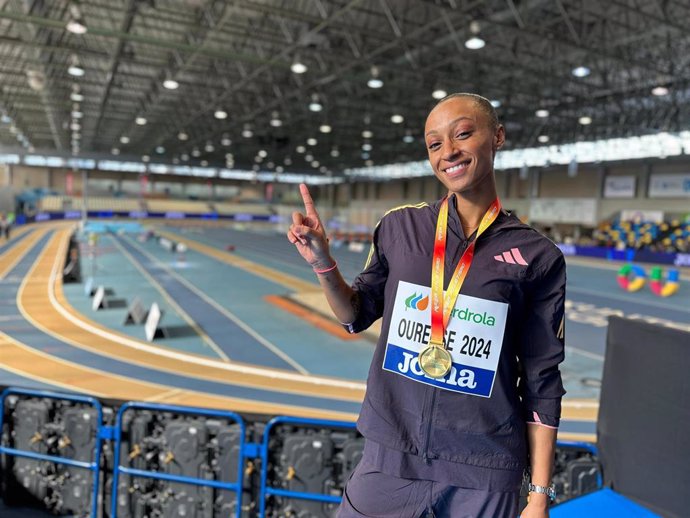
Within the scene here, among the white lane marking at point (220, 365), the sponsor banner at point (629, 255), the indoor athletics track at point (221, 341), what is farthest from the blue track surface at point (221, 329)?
the sponsor banner at point (629, 255)

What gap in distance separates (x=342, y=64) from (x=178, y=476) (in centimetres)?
2124

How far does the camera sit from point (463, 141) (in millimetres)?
1655

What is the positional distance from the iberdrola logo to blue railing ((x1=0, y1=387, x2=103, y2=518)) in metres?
3.44

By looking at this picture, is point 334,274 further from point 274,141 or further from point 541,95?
point 274,141

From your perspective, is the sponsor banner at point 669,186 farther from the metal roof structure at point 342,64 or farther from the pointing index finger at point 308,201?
the pointing index finger at point 308,201

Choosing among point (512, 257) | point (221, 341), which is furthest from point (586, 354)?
point (512, 257)

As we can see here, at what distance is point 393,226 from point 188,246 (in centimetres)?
3216

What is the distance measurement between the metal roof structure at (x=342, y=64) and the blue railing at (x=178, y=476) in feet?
43.4

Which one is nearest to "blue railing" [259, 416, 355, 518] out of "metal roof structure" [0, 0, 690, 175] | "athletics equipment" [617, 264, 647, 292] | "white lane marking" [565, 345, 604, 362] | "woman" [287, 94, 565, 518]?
"woman" [287, 94, 565, 518]

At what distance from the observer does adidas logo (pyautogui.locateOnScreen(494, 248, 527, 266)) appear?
163cm

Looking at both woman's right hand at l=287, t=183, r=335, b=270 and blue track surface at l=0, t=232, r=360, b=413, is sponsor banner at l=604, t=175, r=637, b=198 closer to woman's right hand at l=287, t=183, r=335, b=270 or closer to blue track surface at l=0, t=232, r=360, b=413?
blue track surface at l=0, t=232, r=360, b=413

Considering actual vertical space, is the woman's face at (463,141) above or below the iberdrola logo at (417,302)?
above

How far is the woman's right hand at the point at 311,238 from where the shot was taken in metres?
1.75

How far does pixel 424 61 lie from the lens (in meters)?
22.6
